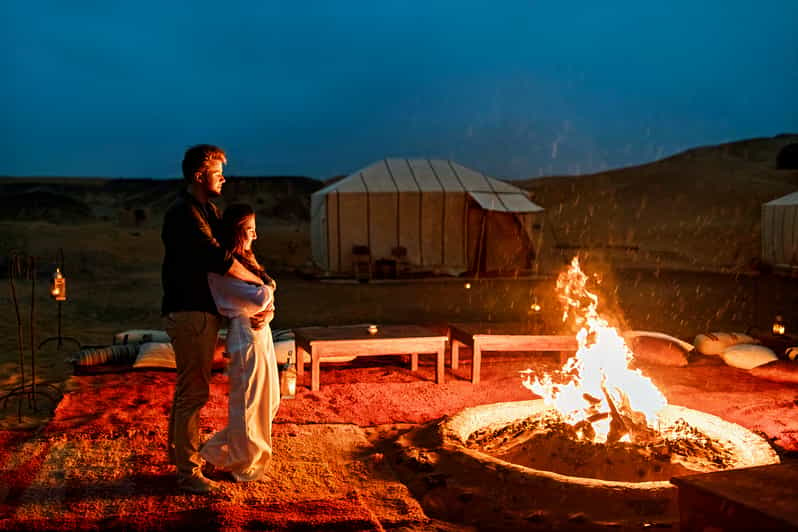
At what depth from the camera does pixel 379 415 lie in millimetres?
5211

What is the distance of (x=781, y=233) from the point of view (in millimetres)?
15602

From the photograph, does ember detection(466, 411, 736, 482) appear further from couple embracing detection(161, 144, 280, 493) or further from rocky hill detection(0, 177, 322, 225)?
rocky hill detection(0, 177, 322, 225)

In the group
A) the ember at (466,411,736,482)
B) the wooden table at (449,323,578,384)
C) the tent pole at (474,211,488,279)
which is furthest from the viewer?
the tent pole at (474,211,488,279)

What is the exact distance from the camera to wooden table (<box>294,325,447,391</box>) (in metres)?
5.85

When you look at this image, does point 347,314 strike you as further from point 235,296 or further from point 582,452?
point 235,296

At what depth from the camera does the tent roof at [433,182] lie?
14.6 m

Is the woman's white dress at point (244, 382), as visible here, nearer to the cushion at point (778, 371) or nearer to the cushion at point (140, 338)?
the cushion at point (140, 338)

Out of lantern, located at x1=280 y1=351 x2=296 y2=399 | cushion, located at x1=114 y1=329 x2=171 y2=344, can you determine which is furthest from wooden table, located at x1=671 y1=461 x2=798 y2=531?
cushion, located at x1=114 y1=329 x2=171 y2=344

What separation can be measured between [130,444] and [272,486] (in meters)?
1.17

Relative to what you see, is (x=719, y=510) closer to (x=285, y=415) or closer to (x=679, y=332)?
(x=285, y=415)

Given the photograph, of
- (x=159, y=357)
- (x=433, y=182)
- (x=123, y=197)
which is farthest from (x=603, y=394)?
(x=123, y=197)

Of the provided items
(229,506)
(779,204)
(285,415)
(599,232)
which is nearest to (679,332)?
(285,415)

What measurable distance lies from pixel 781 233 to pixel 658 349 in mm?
10489

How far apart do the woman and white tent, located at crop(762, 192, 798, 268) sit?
1406 centimetres
